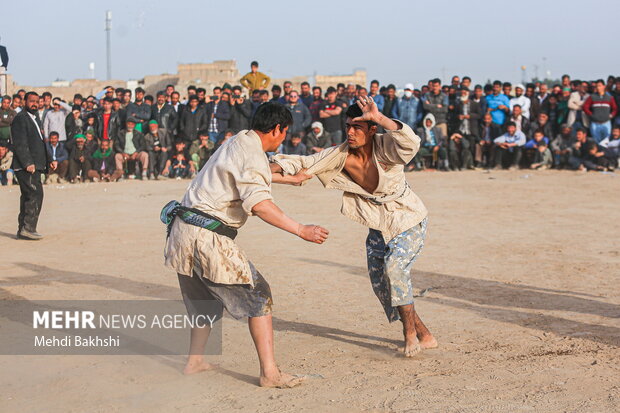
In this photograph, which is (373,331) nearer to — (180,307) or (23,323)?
(180,307)

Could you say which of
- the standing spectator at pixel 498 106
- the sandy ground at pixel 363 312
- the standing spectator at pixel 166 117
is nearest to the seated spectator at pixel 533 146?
the standing spectator at pixel 498 106

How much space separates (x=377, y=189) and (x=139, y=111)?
13.7 meters

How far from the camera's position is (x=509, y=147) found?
18.5 metres

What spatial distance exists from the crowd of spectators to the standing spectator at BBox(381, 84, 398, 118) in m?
0.02

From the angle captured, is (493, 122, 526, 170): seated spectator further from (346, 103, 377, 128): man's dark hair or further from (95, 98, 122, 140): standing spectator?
(346, 103, 377, 128): man's dark hair

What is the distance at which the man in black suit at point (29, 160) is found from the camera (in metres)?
10.4

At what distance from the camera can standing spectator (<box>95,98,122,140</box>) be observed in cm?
1834

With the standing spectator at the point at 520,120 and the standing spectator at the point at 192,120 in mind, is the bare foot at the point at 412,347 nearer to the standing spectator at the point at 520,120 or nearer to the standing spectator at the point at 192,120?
the standing spectator at the point at 192,120

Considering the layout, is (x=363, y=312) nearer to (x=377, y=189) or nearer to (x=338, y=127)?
(x=377, y=189)

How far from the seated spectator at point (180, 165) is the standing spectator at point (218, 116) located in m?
0.75

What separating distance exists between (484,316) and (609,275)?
82.8 inches

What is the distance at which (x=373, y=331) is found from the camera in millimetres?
6309

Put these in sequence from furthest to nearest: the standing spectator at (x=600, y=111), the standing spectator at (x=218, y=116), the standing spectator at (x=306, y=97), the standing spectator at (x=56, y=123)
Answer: the standing spectator at (x=306, y=97), the standing spectator at (x=218, y=116), the standing spectator at (x=56, y=123), the standing spectator at (x=600, y=111)

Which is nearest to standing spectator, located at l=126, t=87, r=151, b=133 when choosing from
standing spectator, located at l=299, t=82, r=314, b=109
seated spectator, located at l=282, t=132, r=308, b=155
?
seated spectator, located at l=282, t=132, r=308, b=155
